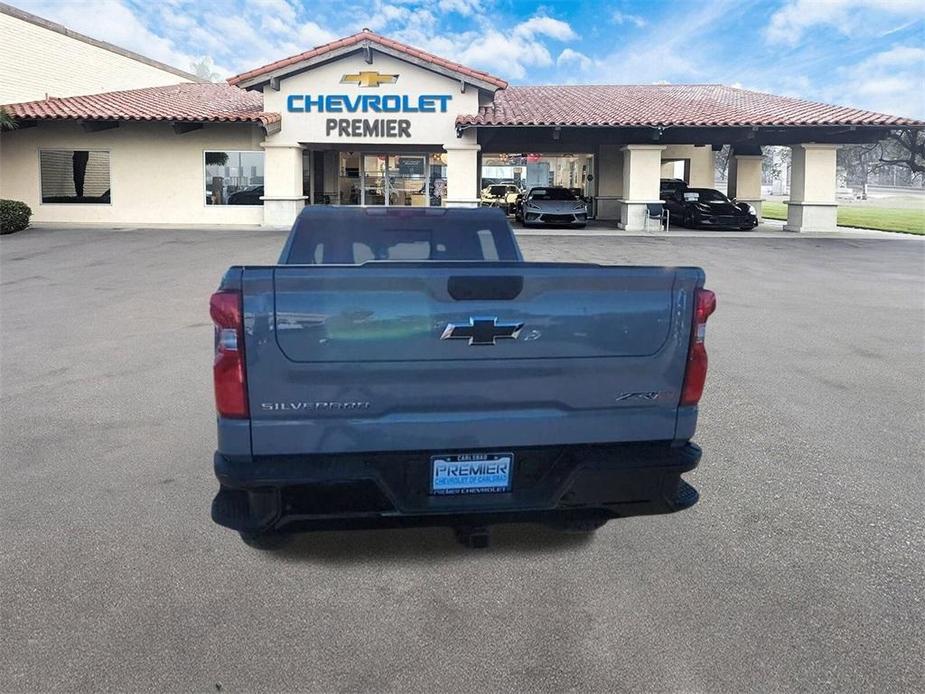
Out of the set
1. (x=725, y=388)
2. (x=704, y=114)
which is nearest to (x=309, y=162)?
(x=704, y=114)

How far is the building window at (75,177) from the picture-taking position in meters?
26.5

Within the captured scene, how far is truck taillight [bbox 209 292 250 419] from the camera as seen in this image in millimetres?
3189

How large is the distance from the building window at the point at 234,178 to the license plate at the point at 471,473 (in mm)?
24564

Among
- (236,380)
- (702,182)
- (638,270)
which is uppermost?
(702,182)

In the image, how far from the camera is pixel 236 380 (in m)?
3.25

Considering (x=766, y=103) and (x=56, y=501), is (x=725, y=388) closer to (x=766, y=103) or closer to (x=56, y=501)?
(x=56, y=501)

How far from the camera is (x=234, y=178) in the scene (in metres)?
26.7

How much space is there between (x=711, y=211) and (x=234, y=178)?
1640 cm

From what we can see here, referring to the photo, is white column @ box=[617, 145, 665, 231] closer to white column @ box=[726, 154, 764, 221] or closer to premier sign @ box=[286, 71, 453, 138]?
premier sign @ box=[286, 71, 453, 138]

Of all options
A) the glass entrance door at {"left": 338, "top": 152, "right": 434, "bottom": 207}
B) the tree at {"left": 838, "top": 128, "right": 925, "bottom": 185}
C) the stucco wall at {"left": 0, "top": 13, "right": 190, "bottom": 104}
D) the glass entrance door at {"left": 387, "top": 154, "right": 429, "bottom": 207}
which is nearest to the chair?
the glass entrance door at {"left": 338, "top": 152, "right": 434, "bottom": 207}

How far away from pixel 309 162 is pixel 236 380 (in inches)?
1052

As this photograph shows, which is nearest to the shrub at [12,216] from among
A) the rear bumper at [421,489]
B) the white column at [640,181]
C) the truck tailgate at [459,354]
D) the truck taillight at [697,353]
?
the white column at [640,181]

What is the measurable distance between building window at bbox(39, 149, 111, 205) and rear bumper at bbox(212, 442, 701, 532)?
86.0 feet

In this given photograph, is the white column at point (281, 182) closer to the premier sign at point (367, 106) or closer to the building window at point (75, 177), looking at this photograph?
the premier sign at point (367, 106)
